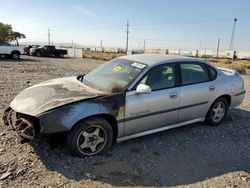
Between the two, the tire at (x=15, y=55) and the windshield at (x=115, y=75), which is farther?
the tire at (x=15, y=55)

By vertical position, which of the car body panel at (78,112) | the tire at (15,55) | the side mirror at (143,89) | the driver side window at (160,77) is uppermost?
the driver side window at (160,77)

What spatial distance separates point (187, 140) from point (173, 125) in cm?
36

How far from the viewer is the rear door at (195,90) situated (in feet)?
15.4

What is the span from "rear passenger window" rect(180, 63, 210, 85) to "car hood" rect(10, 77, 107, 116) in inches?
65.7

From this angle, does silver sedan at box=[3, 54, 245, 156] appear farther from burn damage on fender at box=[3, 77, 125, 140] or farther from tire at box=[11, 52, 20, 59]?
tire at box=[11, 52, 20, 59]

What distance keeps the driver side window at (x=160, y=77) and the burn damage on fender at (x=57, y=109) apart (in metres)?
0.60

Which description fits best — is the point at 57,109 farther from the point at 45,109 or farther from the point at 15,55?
the point at 15,55

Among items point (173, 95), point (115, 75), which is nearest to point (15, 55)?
point (115, 75)

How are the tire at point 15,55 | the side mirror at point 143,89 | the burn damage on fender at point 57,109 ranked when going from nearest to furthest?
1. the burn damage on fender at point 57,109
2. the side mirror at point 143,89
3. the tire at point 15,55

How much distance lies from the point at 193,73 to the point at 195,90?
36cm

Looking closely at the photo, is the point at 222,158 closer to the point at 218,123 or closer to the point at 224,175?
the point at 224,175

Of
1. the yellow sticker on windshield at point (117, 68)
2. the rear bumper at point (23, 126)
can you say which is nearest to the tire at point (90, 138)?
the rear bumper at point (23, 126)

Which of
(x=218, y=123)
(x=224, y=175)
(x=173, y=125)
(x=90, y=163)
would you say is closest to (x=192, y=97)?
(x=173, y=125)

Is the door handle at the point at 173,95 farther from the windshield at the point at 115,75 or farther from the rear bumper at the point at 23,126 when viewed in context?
the rear bumper at the point at 23,126
